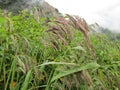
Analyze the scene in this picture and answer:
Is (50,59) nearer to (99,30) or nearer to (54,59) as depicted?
(54,59)

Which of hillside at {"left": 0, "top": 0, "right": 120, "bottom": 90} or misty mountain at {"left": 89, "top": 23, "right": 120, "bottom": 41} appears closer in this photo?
hillside at {"left": 0, "top": 0, "right": 120, "bottom": 90}

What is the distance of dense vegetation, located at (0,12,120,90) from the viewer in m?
1.95

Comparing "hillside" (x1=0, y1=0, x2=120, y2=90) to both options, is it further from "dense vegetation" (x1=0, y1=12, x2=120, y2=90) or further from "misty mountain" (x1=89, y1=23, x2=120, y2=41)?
"misty mountain" (x1=89, y1=23, x2=120, y2=41)

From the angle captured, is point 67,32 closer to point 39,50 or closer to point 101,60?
point 39,50

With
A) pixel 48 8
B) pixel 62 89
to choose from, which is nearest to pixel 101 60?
pixel 48 8

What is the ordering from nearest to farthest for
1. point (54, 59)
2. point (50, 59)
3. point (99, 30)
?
1. point (54, 59)
2. point (50, 59)
3. point (99, 30)

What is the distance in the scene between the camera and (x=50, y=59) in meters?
2.89

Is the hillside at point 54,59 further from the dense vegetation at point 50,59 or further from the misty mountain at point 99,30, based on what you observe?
the misty mountain at point 99,30

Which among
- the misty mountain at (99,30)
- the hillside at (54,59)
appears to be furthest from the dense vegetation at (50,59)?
the misty mountain at (99,30)

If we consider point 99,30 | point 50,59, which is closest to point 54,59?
point 50,59

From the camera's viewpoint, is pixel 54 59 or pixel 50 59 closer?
pixel 54 59

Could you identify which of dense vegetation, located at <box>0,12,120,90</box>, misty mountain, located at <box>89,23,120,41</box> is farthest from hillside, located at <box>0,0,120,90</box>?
misty mountain, located at <box>89,23,120,41</box>

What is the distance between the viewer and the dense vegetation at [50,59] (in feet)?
6.38

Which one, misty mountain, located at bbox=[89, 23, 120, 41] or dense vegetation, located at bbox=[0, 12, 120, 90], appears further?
misty mountain, located at bbox=[89, 23, 120, 41]
